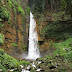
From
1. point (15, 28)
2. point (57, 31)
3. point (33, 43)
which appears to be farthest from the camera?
point (33, 43)

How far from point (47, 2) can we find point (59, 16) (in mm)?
2609

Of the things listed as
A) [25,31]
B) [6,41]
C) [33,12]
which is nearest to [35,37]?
[25,31]

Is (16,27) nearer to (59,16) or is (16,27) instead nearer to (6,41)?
(6,41)

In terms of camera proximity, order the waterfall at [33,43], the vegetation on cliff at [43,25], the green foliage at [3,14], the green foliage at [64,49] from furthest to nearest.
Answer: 1. the waterfall at [33,43]
2. the vegetation on cliff at [43,25]
3. the green foliage at [3,14]
4. the green foliage at [64,49]

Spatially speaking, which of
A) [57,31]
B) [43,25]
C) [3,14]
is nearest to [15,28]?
[3,14]

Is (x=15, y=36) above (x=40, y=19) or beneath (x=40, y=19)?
beneath

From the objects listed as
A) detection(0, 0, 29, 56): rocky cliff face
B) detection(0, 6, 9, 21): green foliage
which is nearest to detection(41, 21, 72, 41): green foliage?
detection(0, 0, 29, 56): rocky cliff face

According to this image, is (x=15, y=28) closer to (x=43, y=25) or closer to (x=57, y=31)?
(x=43, y=25)

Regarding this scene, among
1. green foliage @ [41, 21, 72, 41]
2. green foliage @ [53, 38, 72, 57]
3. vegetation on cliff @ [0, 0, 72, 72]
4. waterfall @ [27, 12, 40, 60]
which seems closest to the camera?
green foliage @ [53, 38, 72, 57]

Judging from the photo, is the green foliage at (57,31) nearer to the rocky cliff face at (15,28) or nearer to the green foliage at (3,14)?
the rocky cliff face at (15,28)

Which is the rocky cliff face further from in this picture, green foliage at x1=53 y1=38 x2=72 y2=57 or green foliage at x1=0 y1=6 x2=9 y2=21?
green foliage at x1=53 y1=38 x2=72 y2=57

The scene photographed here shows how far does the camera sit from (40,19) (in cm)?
1402

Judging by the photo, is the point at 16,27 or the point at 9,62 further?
the point at 16,27

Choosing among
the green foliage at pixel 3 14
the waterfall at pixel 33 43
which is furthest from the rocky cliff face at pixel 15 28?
the waterfall at pixel 33 43
